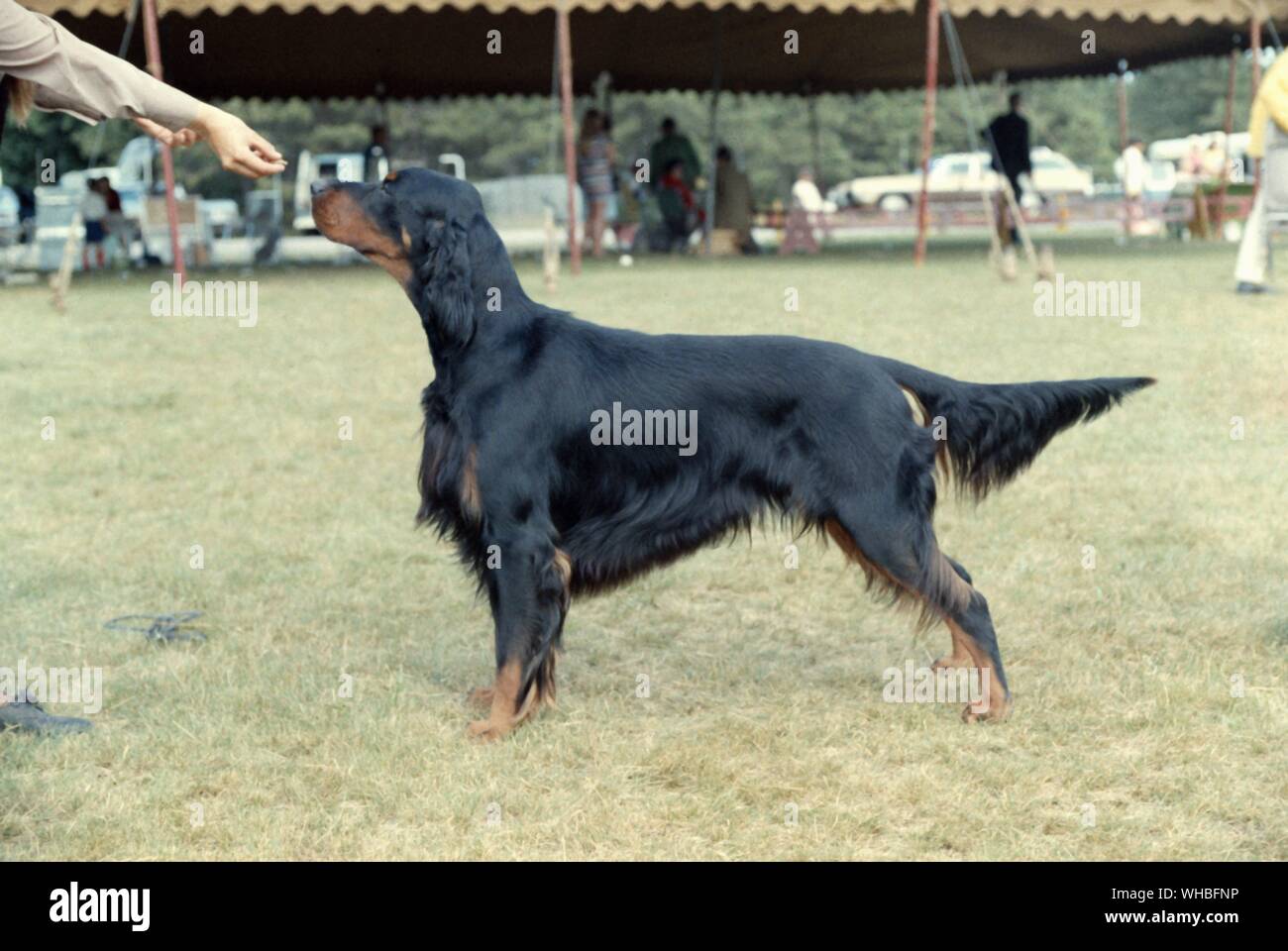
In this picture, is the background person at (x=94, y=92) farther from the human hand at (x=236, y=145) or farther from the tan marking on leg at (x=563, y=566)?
the tan marking on leg at (x=563, y=566)

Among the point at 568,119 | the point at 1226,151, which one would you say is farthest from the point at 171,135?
the point at 1226,151

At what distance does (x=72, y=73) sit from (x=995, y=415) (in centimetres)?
228

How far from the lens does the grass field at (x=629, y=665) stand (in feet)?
9.38

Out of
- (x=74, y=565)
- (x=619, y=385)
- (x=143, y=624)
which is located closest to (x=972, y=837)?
(x=619, y=385)

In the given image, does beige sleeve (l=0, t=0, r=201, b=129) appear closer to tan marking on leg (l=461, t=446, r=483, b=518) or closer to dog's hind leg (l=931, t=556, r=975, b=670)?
tan marking on leg (l=461, t=446, r=483, b=518)

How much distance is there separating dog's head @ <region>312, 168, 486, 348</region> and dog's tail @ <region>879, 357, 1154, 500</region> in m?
1.08

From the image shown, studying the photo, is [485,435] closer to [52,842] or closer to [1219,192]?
[52,842]

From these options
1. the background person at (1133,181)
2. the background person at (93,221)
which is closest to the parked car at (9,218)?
the background person at (93,221)

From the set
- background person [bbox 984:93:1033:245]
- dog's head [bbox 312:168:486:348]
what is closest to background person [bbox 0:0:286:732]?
dog's head [bbox 312:168:486:348]

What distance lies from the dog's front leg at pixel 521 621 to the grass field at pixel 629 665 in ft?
0.32

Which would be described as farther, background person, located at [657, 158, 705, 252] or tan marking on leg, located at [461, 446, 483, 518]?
background person, located at [657, 158, 705, 252]

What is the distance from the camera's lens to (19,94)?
309 centimetres

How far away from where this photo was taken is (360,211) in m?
3.40

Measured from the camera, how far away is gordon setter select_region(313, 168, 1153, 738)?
134 inches
